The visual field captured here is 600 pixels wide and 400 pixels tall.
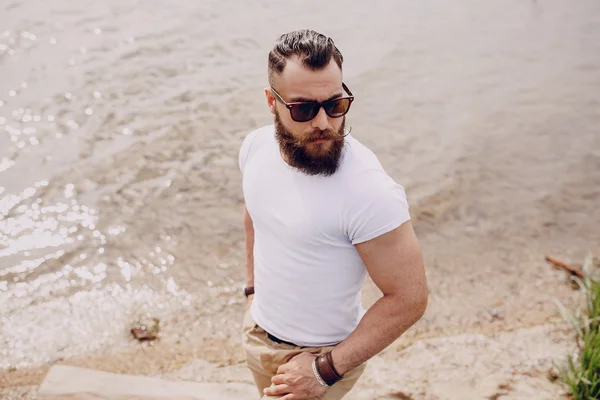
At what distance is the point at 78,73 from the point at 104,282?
364 centimetres

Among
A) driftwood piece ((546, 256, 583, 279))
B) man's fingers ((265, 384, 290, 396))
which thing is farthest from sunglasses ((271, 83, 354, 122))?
driftwood piece ((546, 256, 583, 279))

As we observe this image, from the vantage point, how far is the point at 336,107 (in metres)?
1.99

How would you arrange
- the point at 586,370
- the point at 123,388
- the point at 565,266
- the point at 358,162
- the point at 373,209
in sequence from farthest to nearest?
the point at 565,266
the point at 123,388
the point at 586,370
the point at 358,162
the point at 373,209

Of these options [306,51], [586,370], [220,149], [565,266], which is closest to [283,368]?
[306,51]

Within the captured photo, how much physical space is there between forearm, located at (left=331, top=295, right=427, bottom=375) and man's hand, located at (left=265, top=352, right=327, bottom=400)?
110 millimetres

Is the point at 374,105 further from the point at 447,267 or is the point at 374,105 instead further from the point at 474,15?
the point at 474,15

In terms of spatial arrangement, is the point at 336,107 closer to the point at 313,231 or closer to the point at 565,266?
the point at 313,231

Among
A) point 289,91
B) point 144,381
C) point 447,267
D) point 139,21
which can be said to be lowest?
point 447,267

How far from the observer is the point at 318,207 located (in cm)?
191

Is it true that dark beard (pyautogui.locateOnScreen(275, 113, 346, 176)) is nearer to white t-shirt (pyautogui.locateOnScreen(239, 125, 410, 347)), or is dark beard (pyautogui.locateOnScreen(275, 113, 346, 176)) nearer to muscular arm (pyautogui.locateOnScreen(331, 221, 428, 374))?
white t-shirt (pyautogui.locateOnScreen(239, 125, 410, 347))

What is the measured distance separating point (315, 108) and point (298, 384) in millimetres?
955

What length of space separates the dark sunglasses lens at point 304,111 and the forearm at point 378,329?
653 millimetres

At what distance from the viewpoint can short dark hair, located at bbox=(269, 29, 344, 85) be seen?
195 cm

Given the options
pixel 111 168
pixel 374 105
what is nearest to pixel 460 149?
pixel 374 105
